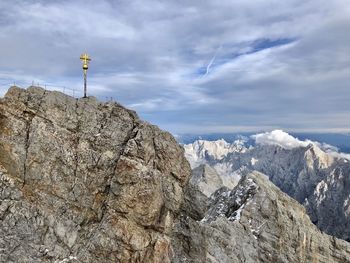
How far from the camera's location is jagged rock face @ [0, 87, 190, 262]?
5003 centimetres

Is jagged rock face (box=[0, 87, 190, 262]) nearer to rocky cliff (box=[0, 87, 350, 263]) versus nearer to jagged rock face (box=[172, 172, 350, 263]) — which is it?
rocky cliff (box=[0, 87, 350, 263])

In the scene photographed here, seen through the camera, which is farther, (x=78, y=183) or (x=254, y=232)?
(x=254, y=232)

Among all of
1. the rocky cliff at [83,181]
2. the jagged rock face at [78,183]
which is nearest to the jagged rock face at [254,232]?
the rocky cliff at [83,181]

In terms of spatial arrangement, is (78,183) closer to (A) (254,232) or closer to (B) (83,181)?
(B) (83,181)

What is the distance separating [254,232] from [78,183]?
3973 cm

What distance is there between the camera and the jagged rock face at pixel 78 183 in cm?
5003

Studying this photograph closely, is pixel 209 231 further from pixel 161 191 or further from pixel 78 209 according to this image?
pixel 78 209

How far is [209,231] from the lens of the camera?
72625 millimetres

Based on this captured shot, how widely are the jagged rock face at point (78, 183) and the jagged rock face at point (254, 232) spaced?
39.6 feet

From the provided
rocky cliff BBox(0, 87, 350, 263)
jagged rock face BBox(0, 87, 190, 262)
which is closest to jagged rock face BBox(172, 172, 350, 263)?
rocky cliff BBox(0, 87, 350, 263)

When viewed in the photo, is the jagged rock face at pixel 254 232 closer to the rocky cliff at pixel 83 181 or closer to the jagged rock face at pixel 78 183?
the rocky cliff at pixel 83 181

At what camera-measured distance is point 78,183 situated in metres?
53.2

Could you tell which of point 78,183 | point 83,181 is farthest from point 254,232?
point 78,183

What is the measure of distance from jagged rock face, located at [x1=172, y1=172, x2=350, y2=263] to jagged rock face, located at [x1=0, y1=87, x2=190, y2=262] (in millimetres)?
12058
